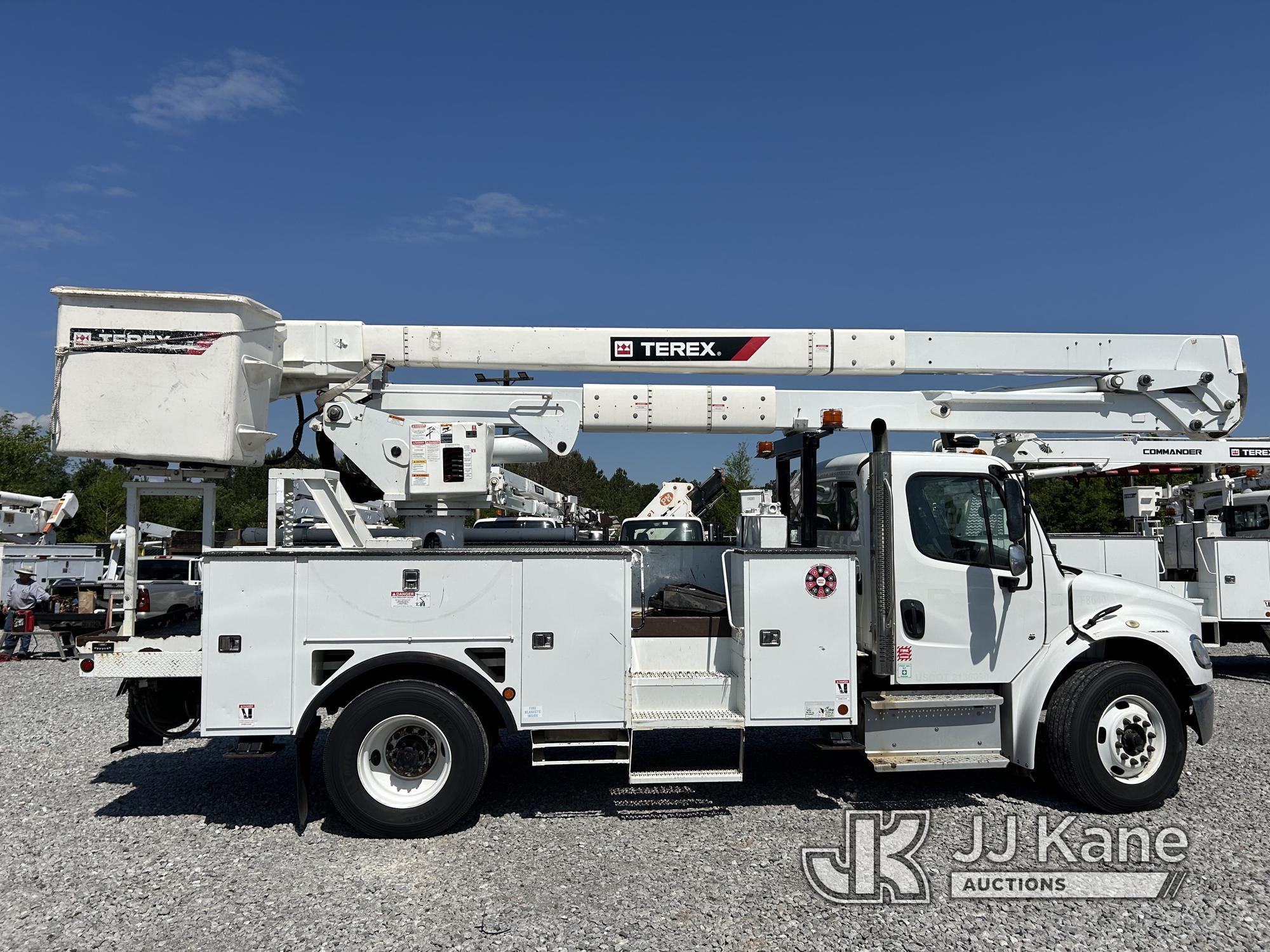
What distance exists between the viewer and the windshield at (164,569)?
12508 mm

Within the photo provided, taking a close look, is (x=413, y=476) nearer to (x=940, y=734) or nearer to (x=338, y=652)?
(x=338, y=652)

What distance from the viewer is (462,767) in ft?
19.6

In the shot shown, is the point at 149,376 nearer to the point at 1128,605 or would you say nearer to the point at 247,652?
the point at 247,652

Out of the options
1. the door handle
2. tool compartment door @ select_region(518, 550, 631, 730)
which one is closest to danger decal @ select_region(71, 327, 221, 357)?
tool compartment door @ select_region(518, 550, 631, 730)

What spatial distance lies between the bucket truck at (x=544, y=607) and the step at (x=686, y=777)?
25mm

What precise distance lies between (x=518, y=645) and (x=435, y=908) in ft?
5.67

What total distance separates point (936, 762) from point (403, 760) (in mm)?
3851

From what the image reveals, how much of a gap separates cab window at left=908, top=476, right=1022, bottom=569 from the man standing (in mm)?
15203

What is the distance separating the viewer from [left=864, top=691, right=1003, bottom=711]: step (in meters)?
6.36

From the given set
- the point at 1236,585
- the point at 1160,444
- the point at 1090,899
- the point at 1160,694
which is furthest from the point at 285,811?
the point at 1236,585

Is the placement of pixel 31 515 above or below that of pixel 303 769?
above

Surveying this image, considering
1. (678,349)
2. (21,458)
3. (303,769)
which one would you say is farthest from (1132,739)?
(21,458)

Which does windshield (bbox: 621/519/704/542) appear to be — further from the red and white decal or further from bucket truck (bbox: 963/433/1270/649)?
the red and white decal

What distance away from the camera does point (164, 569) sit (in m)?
12.6
